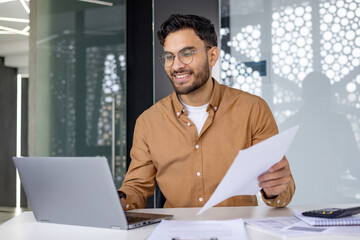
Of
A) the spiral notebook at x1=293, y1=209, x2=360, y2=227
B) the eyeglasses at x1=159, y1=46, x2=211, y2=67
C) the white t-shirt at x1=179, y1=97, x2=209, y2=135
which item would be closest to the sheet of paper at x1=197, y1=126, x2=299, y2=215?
the spiral notebook at x1=293, y1=209, x2=360, y2=227

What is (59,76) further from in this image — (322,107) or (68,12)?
(322,107)

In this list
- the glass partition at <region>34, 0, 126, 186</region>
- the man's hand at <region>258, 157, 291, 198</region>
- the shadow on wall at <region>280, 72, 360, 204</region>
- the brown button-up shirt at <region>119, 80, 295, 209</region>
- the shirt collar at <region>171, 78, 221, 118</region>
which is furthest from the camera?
the glass partition at <region>34, 0, 126, 186</region>

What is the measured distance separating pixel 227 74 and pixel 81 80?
3.96 feet

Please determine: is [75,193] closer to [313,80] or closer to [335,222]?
[335,222]

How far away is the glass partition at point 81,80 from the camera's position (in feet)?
10.7

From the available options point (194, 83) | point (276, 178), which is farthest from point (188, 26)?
point (276, 178)

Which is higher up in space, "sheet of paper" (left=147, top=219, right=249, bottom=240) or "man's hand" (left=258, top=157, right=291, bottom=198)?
"man's hand" (left=258, top=157, right=291, bottom=198)

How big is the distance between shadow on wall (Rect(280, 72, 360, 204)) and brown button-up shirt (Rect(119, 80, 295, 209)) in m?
Answer: 1.37

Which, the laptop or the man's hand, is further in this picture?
the man's hand

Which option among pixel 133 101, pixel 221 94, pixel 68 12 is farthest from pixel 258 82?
pixel 68 12

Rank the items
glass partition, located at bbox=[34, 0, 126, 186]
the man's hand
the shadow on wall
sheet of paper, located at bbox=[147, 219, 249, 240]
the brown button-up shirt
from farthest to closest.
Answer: glass partition, located at bbox=[34, 0, 126, 186]
the shadow on wall
the brown button-up shirt
the man's hand
sheet of paper, located at bbox=[147, 219, 249, 240]

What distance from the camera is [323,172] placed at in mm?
3178

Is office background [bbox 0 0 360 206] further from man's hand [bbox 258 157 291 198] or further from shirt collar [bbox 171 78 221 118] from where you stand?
man's hand [bbox 258 157 291 198]

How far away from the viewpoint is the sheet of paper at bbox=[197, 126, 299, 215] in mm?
1037
